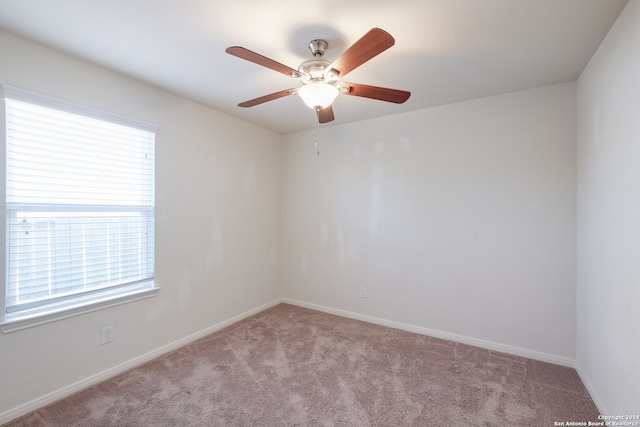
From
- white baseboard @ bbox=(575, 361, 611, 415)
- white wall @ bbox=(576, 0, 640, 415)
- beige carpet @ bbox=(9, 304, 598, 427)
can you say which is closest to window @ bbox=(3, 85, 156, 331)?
beige carpet @ bbox=(9, 304, 598, 427)

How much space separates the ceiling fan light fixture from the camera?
1.68m

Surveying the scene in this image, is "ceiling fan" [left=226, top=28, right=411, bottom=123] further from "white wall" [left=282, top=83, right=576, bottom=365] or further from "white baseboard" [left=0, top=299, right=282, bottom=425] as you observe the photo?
"white baseboard" [left=0, top=299, right=282, bottom=425]

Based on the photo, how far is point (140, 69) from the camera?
2.23 m

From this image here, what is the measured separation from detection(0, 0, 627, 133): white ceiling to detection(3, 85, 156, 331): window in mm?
493

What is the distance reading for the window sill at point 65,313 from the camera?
5.92 ft

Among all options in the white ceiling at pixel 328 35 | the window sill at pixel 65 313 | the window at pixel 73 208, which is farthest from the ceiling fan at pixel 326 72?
the window sill at pixel 65 313

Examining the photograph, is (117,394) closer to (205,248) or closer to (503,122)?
(205,248)

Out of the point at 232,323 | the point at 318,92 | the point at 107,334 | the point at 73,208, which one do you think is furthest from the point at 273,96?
the point at 232,323

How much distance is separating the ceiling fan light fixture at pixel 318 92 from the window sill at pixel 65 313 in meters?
2.10

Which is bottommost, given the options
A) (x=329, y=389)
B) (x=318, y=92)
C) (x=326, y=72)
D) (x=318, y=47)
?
(x=329, y=389)

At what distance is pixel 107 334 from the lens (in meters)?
2.26

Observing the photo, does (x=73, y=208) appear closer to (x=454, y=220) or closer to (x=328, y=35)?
(x=328, y=35)

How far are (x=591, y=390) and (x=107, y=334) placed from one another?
11.6 feet

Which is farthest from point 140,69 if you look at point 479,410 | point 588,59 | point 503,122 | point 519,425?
point 519,425
